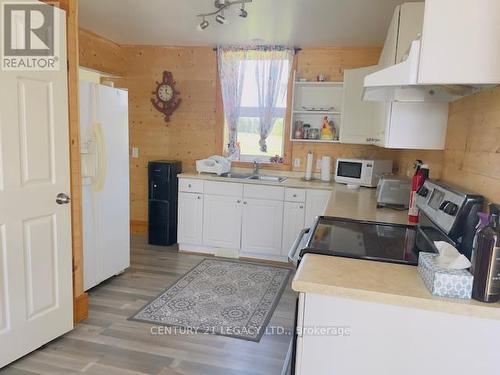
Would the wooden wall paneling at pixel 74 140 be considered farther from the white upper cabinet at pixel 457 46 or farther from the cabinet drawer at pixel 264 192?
the white upper cabinet at pixel 457 46

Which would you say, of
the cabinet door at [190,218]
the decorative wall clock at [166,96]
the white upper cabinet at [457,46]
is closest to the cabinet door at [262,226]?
the cabinet door at [190,218]

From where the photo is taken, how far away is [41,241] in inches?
86.6

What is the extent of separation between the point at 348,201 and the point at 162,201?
2.33m

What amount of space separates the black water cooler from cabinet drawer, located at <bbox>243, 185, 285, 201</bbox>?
3.11ft

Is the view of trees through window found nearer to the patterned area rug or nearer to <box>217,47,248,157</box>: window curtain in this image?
<box>217,47,248,157</box>: window curtain

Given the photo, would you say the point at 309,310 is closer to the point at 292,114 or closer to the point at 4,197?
the point at 4,197

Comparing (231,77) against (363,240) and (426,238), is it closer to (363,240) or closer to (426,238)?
(363,240)

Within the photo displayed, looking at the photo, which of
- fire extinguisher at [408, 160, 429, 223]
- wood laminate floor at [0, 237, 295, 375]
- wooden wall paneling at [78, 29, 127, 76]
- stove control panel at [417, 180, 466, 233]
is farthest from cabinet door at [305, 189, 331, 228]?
wooden wall paneling at [78, 29, 127, 76]

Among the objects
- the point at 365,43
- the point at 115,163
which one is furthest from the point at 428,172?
the point at 115,163

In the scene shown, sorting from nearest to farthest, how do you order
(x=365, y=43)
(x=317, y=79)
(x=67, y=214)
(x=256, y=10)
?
(x=67, y=214), (x=256, y=10), (x=365, y=43), (x=317, y=79)

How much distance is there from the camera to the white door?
199 cm

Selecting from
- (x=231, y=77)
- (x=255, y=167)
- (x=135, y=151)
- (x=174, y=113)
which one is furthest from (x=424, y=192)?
(x=135, y=151)

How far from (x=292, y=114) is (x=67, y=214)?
270 centimetres

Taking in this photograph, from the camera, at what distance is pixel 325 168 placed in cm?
415
